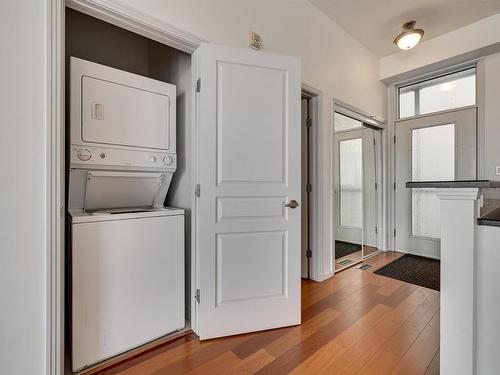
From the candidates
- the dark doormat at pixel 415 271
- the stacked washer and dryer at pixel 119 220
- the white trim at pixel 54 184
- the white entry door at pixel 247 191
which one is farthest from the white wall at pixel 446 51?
the white trim at pixel 54 184

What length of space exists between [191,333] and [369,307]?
1486 millimetres

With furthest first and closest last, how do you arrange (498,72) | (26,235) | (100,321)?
(498,72) → (100,321) → (26,235)

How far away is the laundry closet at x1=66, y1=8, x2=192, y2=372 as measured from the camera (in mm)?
1366

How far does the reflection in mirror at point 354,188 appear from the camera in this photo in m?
3.39

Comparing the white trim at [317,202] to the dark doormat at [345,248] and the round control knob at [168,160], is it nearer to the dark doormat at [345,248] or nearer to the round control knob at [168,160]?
the dark doormat at [345,248]

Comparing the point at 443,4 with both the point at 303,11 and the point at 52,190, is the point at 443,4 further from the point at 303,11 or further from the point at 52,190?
the point at 52,190

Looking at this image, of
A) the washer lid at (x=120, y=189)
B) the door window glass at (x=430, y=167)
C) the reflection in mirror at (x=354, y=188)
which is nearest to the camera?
the washer lid at (x=120, y=189)

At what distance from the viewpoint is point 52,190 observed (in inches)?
47.2

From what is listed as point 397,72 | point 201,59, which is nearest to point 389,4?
point 397,72

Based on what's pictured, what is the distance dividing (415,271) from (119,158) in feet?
11.1

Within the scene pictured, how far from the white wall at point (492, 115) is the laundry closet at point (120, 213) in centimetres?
348

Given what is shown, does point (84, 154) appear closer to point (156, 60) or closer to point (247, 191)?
point (247, 191)

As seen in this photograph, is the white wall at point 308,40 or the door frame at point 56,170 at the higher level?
the white wall at point 308,40

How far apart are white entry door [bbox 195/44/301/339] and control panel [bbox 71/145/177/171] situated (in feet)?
0.95
